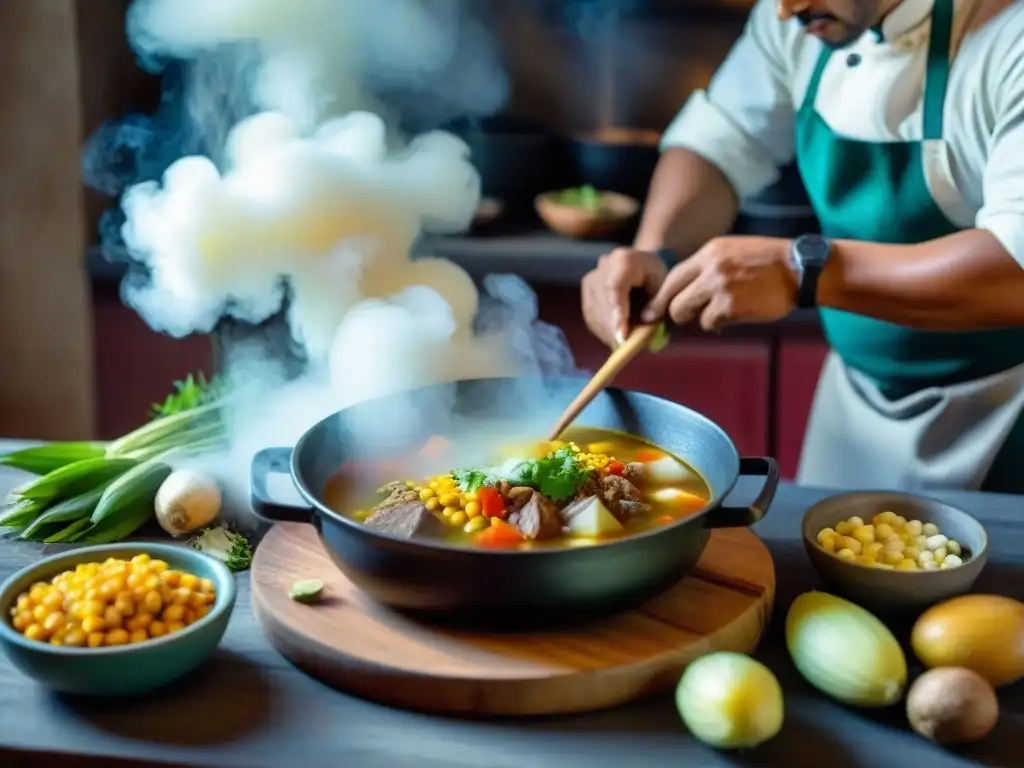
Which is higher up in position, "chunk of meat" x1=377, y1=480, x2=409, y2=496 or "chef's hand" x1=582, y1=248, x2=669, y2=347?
"chef's hand" x1=582, y1=248, x2=669, y2=347

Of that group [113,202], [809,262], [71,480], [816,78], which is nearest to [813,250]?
[809,262]

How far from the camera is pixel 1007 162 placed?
1694 millimetres

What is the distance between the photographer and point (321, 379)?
1.76 metres

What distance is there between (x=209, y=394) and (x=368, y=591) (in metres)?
0.69

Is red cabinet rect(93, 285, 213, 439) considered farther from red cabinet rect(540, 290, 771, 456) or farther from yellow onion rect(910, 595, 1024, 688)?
yellow onion rect(910, 595, 1024, 688)

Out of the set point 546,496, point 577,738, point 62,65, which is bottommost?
point 577,738

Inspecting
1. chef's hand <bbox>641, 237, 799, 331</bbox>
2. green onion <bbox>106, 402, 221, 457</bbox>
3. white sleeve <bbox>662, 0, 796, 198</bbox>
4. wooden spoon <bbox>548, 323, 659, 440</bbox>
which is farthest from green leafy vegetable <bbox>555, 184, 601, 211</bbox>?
green onion <bbox>106, 402, 221, 457</bbox>

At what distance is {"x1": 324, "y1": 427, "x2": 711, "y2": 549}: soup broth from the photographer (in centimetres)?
131

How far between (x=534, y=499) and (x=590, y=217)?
6.02ft

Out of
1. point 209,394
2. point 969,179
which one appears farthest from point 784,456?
point 209,394

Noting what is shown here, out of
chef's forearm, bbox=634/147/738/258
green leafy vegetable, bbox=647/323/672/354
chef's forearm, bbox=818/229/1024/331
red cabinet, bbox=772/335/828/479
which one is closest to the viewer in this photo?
chef's forearm, bbox=818/229/1024/331

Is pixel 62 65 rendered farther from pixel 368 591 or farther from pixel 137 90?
pixel 368 591

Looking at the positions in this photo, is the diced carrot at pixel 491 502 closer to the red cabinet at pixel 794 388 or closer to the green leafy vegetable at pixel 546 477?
the green leafy vegetable at pixel 546 477

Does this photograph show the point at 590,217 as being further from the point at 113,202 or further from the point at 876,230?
the point at 113,202
